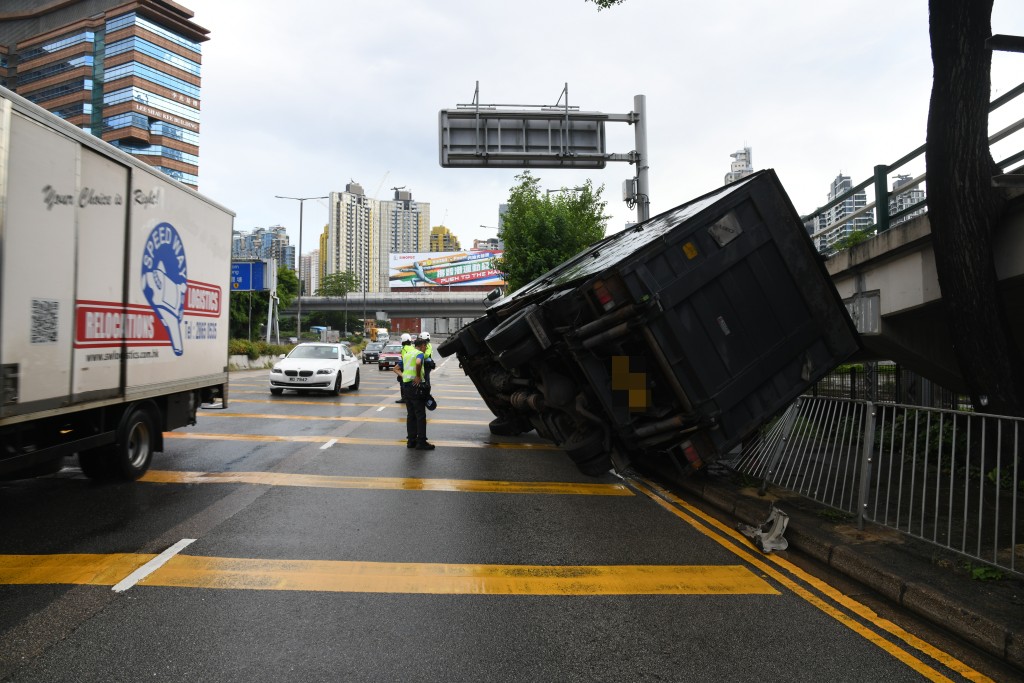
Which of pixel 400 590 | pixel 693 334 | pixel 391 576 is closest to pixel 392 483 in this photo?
pixel 391 576

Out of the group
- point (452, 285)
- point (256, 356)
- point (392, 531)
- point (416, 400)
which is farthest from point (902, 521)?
point (452, 285)

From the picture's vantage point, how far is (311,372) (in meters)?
17.8

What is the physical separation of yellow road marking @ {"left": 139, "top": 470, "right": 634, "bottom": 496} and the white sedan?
33.3 feet

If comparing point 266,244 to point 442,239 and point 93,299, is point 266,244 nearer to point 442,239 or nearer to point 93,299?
point 442,239

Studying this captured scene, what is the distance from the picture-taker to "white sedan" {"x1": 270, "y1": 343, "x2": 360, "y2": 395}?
698 inches

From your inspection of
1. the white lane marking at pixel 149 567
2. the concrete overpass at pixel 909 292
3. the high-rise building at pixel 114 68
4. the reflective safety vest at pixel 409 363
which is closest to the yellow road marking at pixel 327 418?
the reflective safety vest at pixel 409 363

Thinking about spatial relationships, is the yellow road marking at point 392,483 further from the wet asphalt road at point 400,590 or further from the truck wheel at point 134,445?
the truck wheel at point 134,445

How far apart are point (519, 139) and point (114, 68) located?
91.7 m

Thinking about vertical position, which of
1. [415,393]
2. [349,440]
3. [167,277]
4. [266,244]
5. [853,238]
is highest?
[266,244]

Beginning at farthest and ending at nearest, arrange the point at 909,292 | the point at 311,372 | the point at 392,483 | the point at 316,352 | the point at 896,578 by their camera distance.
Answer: the point at 316,352 < the point at 311,372 < the point at 909,292 < the point at 392,483 < the point at 896,578

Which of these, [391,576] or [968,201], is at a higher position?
[968,201]

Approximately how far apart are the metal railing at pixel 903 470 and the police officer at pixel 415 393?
14.7ft

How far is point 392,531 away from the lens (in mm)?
5484

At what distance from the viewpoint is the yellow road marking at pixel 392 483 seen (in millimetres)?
7207
